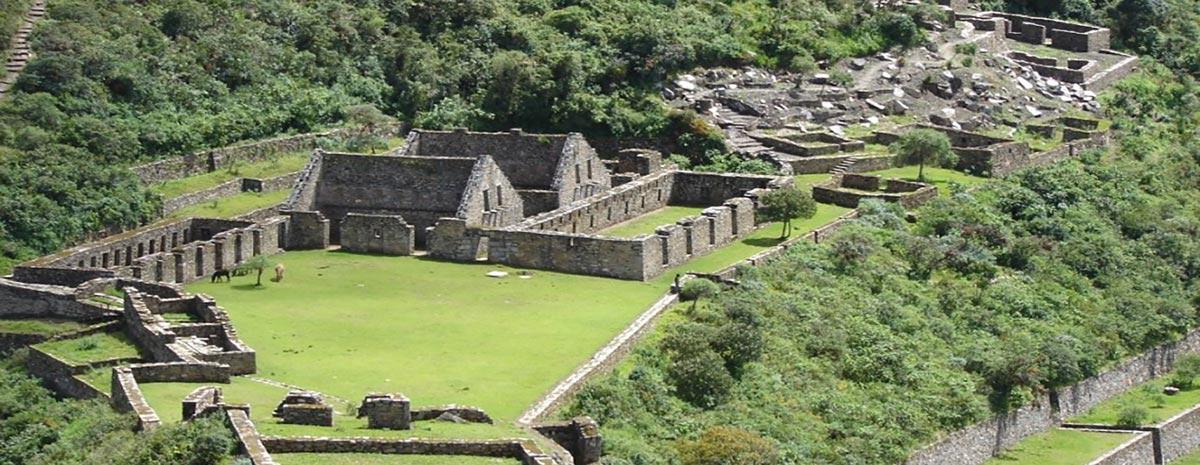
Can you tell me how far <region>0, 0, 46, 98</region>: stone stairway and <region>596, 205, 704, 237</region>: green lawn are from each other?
2112 cm

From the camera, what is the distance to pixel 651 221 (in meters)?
86.4

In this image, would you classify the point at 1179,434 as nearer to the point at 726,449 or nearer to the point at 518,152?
the point at 518,152

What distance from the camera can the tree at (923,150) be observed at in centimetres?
9512

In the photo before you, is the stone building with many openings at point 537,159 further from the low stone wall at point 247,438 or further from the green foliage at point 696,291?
the low stone wall at point 247,438

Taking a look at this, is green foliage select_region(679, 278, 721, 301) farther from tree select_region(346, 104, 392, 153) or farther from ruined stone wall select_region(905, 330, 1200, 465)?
tree select_region(346, 104, 392, 153)

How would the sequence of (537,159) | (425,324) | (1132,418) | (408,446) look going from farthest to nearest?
(537,159) < (1132,418) < (425,324) < (408,446)

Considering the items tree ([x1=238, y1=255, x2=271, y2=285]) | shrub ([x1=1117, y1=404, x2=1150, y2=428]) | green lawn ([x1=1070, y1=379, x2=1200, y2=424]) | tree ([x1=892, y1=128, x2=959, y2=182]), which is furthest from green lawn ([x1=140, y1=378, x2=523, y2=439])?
tree ([x1=892, y1=128, x2=959, y2=182])

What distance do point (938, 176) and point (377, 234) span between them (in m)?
22.3

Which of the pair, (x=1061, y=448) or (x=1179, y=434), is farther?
(x=1179, y=434)

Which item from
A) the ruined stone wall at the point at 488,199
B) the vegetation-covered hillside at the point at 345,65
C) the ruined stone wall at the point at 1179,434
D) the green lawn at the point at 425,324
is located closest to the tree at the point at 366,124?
the vegetation-covered hillside at the point at 345,65

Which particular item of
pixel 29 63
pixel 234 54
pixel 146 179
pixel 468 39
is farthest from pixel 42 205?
pixel 468 39

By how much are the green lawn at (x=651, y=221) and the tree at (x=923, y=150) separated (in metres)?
9.25

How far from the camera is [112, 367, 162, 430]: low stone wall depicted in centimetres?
5712

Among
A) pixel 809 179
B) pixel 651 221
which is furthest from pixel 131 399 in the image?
pixel 809 179
